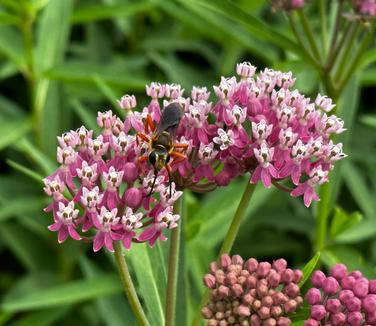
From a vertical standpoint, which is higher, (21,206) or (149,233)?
(149,233)

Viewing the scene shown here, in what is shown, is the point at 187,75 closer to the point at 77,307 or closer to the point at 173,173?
the point at 77,307

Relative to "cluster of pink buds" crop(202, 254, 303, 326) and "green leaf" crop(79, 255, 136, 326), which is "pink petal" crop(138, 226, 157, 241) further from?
"green leaf" crop(79, 255, 136, 326)

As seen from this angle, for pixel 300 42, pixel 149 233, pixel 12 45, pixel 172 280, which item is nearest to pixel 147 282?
pixel 172 280

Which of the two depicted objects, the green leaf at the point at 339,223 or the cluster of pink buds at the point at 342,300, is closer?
the cluster of pink buds at the point at 342,300

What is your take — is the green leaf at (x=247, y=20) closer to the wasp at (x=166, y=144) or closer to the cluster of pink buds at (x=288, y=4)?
the cluster of pink buds at (x=288, y=4)

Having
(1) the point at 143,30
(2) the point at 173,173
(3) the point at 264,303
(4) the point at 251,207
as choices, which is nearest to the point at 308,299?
(3) the point at 264,303

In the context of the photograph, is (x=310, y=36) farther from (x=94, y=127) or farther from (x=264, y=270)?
(x=264, y=270)

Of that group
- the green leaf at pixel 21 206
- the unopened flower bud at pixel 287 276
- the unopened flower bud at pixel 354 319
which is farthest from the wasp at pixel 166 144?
the green leaf at pixel 21 206
